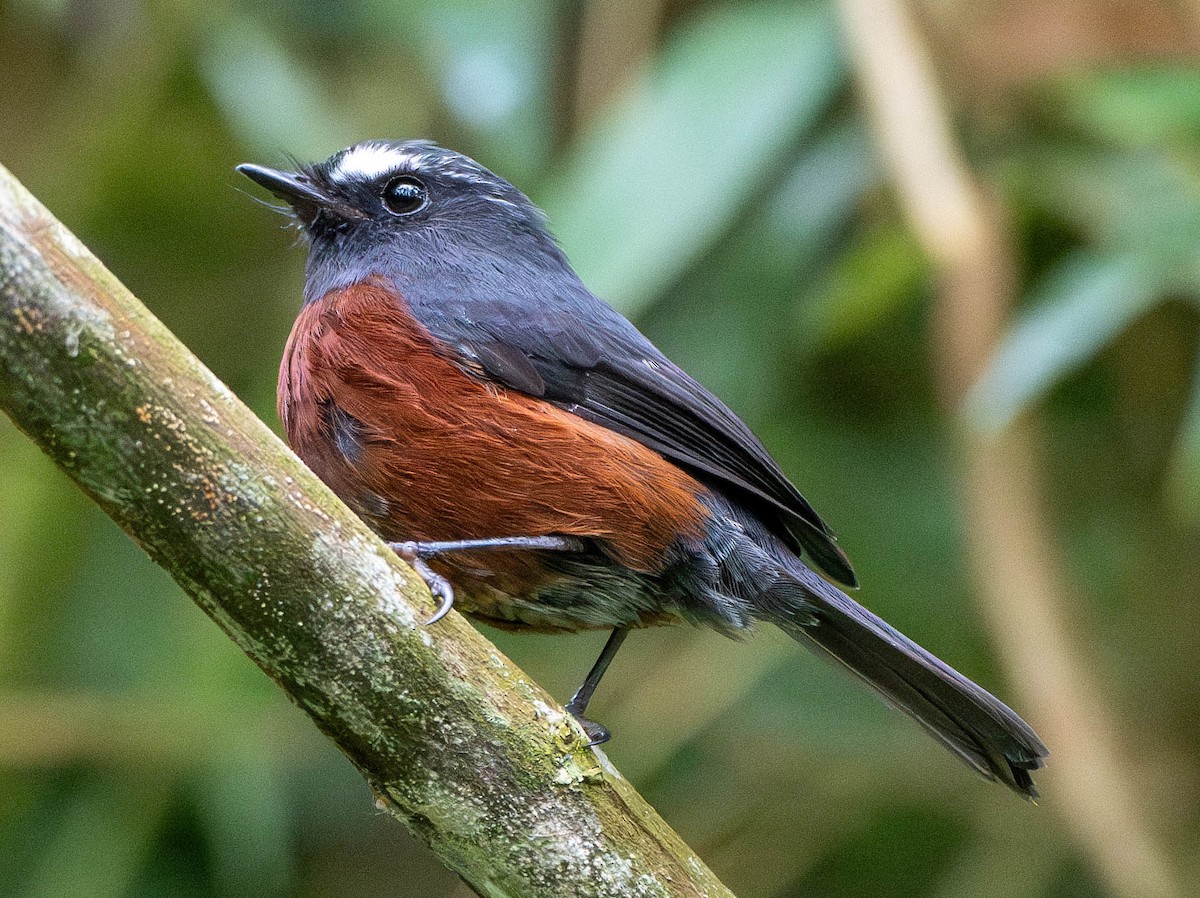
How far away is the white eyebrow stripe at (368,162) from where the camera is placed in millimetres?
3416

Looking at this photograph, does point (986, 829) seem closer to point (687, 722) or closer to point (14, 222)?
point (687, 722)

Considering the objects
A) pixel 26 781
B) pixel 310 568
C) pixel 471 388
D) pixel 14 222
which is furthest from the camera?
pixel 26 781

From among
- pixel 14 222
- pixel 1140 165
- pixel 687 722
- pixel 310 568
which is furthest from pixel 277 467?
pixel 1140 165

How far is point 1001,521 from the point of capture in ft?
13.4

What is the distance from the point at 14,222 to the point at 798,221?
3133mm

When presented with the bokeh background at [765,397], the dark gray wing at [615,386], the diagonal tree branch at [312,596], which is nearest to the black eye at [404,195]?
the dark gray wing at [615,386]

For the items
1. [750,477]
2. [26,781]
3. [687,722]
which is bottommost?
[26,781]

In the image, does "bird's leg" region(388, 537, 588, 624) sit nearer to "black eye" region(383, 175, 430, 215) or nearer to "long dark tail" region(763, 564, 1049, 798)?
"long dark tail" region(763, 564, 1049, 798)

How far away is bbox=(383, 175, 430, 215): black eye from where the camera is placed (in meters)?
3.41

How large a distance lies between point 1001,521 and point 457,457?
200cm

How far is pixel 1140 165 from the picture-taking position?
14.5ft

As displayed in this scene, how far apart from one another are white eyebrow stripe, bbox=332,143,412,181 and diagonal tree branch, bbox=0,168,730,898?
63.4 inches

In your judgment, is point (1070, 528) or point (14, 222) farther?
point (1070, 528)

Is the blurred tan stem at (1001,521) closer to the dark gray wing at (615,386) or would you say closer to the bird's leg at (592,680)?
the dark gray wing at (615,386)
